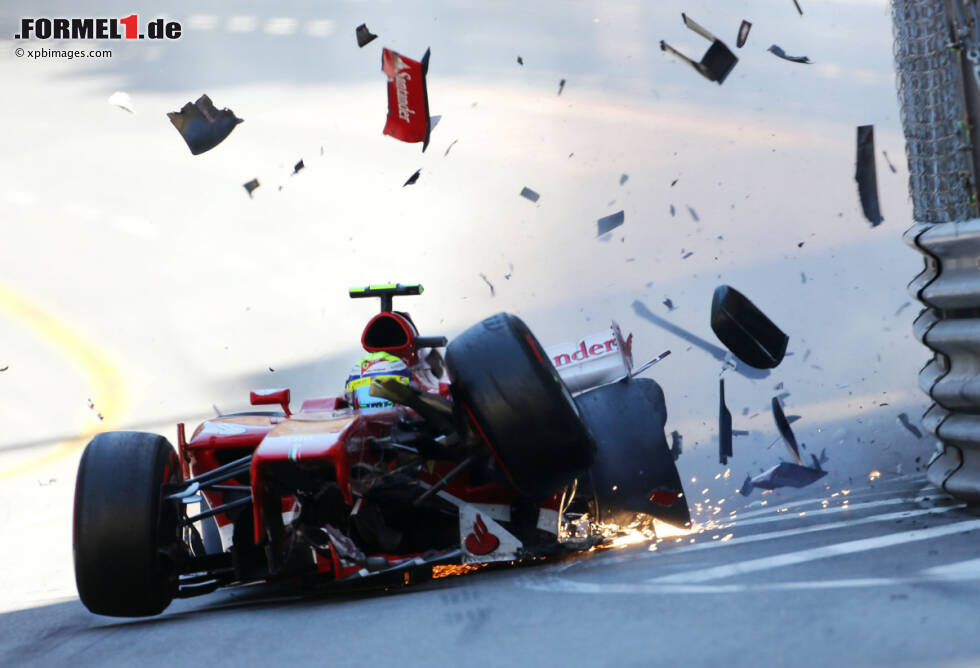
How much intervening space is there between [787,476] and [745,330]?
95cm

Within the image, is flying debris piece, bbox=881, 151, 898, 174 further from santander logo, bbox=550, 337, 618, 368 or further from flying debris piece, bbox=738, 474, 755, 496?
santander logo, bbox=550, 337, 618, 368

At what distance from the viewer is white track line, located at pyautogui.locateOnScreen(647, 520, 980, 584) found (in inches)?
126

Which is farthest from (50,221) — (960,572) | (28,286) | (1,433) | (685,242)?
(960,572)

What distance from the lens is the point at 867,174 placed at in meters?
6.58

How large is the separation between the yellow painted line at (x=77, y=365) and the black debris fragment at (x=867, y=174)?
15.4 feet

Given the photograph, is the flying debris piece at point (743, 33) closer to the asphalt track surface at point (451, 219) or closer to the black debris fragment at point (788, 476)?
the asphalt track surface at point (451, 219)

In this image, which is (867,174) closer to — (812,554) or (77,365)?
(812,554)

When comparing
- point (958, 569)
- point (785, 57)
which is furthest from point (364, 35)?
point (958, 569)

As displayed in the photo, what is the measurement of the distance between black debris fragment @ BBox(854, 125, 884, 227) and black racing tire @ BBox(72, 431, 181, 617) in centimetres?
438

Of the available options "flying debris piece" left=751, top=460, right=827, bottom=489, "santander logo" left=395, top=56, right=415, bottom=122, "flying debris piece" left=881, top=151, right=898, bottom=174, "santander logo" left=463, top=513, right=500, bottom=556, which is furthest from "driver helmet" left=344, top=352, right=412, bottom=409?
"flying debris piece" left=881, top=151, right=898, bottom=174

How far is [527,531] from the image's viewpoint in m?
4.55

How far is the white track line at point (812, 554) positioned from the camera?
320 cm

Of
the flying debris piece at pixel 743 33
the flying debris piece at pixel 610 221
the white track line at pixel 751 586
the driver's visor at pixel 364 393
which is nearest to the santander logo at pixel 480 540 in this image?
the driver's visor at pixel 364 393

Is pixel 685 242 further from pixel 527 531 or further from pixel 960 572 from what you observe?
pixel 960 572
